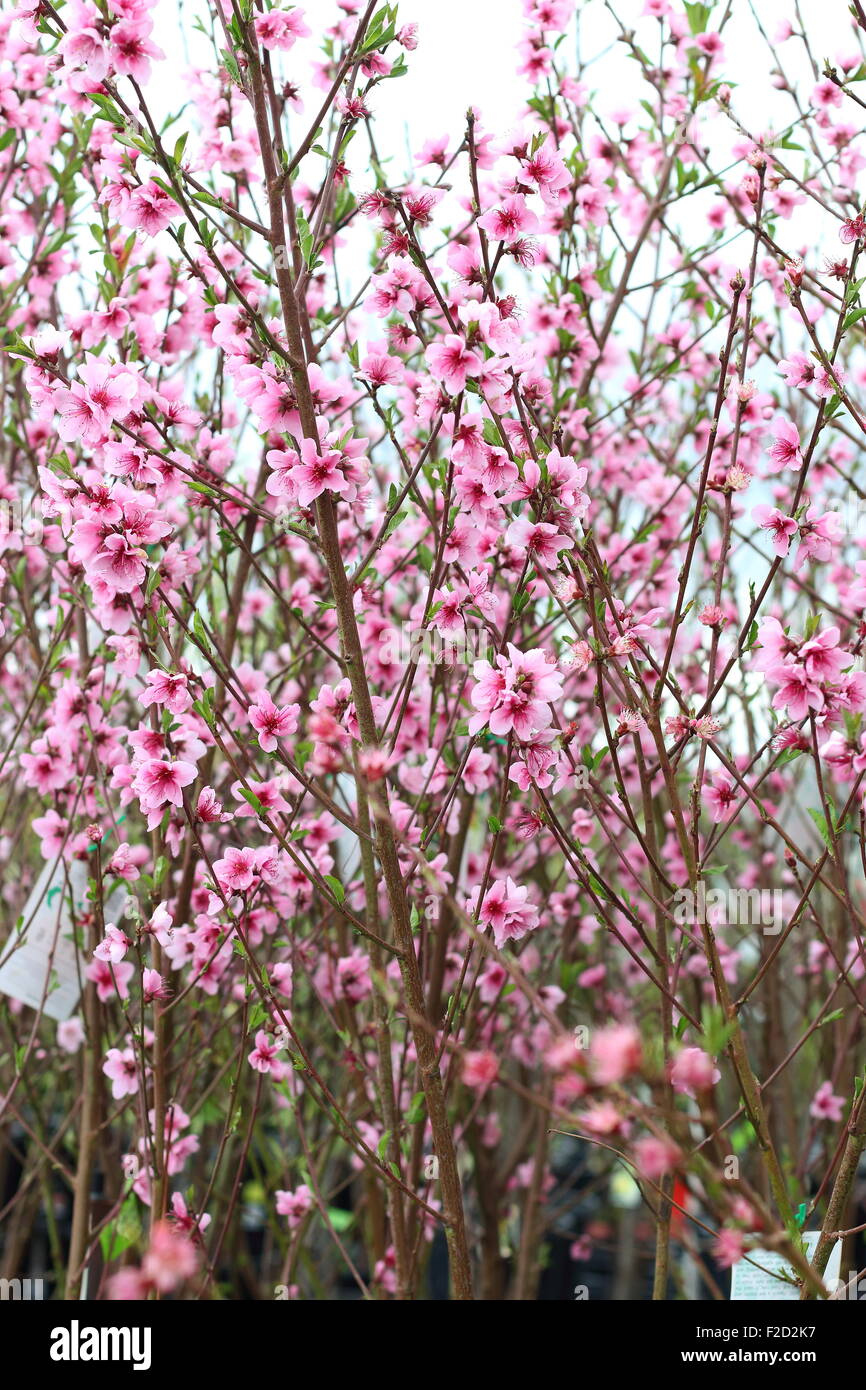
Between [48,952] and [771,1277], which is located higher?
[48,952]

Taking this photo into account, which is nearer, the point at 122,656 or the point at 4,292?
the point at 122,656

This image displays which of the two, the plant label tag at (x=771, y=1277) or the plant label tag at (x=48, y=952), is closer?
the plant label tag at (x=771, y=1277)

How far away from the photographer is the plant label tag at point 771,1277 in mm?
1422

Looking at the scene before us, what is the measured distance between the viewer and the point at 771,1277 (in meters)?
1.46

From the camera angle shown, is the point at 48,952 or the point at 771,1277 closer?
the point at 771,1277

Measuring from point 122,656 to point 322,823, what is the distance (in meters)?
0.51

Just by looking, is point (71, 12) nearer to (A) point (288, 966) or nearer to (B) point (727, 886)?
A: (A) point (288, 966)

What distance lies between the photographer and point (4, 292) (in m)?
2.11

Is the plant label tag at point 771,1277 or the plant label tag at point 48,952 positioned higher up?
the plant label tag at point 48,952

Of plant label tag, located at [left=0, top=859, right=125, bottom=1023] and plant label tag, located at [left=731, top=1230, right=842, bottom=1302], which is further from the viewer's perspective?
plant label tag, located at [left=0, top=859, right=125, bottom=1023]

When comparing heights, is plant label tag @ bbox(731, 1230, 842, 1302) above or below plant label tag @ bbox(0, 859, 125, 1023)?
below

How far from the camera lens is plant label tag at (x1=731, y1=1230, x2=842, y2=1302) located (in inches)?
56.0
